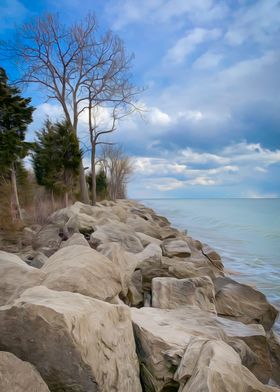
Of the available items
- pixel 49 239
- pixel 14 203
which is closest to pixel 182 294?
pixel 49 239

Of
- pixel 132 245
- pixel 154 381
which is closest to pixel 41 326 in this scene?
Answer: pixel 154 381

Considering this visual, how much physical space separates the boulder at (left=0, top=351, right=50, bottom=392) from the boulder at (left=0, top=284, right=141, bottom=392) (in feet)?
0.57

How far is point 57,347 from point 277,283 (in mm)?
6363

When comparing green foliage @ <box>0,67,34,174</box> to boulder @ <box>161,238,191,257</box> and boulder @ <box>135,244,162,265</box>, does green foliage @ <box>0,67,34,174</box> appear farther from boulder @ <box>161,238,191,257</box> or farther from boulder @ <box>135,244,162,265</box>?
boulder @ <box>135,244,162,265</box>

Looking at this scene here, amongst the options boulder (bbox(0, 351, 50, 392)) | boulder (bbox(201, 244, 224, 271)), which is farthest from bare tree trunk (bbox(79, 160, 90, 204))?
boulder (bbox(0, 351, 50, 392))

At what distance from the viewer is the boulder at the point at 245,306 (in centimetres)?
442

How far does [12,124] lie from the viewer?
12.5 m

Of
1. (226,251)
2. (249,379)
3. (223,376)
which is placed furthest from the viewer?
(226,251)

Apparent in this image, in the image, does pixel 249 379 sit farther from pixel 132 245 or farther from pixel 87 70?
pixel 87 70

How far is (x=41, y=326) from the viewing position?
6.50 ft

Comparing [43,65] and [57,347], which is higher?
[43,65]

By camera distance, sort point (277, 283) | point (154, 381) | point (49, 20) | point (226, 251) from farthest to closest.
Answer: point (49, 20)
point (226, 251)
point (277, 283)
point (154, 381)

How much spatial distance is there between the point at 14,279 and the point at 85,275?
69 cm

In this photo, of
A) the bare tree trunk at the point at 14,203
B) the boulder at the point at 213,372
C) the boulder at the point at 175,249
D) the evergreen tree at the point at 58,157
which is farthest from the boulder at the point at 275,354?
the evergreen tree at the point at 58,157
